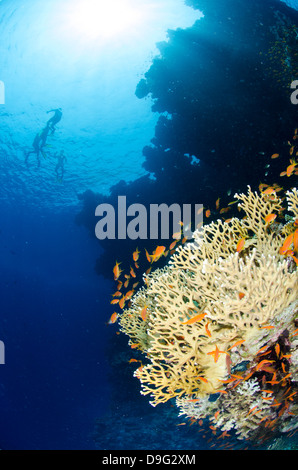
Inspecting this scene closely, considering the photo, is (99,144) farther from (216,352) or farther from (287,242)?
(216,352)

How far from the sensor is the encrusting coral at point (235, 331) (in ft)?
8.12

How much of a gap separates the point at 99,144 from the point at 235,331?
78.3 feet

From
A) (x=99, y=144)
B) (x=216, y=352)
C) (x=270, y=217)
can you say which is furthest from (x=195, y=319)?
(x=99, y=144)

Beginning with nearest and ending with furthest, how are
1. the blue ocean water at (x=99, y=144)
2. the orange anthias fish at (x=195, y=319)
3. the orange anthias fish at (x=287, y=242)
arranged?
the orange anthias fish at (x=195, y=319), the orange anthias fish at (x=287, y=242), the blue ocean water at (x=99, y=144)

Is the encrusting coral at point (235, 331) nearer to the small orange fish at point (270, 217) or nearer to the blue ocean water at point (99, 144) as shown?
the small orange fish at point (270, 217)

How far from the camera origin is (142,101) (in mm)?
20062

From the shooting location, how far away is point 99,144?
76.9ft

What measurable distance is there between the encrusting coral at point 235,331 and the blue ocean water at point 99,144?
267 inches

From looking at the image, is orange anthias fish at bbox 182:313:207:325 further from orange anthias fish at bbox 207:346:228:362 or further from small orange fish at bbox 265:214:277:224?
small orange fish at bbox 265:214:277:224

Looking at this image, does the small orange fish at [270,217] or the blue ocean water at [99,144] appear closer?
the small orange fish at [270,217]

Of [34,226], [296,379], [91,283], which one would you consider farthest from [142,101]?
[91,283]

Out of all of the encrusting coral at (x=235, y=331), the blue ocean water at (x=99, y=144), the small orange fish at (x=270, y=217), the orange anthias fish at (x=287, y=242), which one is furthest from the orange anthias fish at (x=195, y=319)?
the blue ocean water at (x=99, y=144)

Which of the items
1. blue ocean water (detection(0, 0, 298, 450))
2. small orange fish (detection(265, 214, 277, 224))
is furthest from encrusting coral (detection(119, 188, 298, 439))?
blue ocean water (detection(0, 0, 298, 450))

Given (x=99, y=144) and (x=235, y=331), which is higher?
(x=99, y=144)
